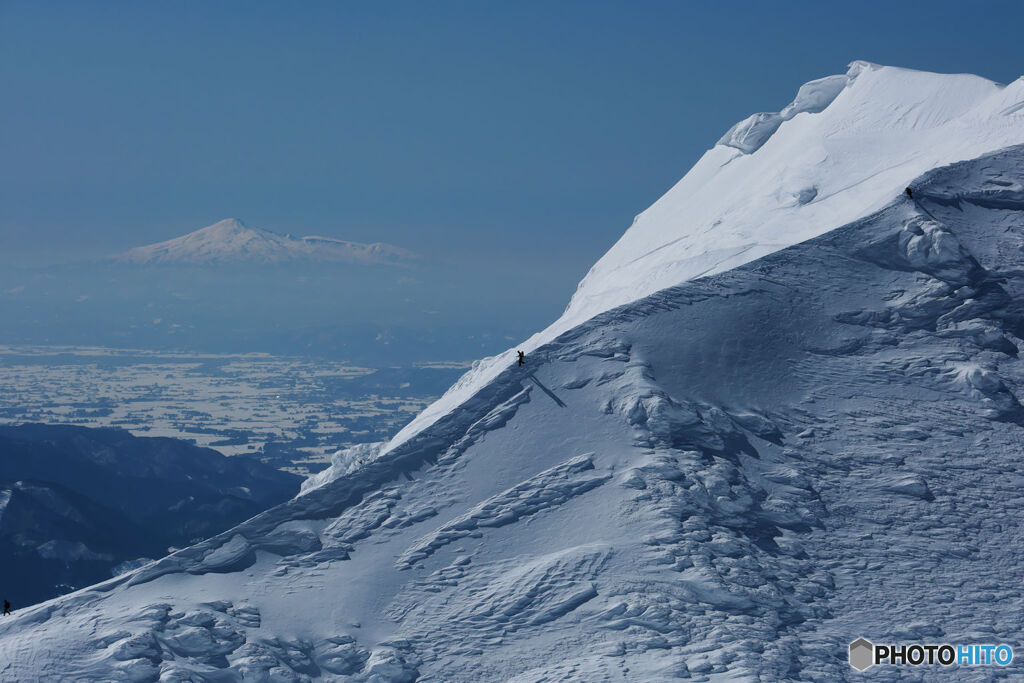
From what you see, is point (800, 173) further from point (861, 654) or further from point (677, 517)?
point (861, 654)

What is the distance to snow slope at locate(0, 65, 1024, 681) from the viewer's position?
3366cm

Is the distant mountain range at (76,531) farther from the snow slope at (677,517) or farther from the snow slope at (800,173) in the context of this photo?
the snow slope at (677,517)

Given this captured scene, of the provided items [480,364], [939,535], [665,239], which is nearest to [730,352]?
[939,535]

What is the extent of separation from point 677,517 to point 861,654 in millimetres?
8439

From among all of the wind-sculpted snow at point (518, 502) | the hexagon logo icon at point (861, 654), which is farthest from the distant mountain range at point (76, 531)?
the hexagon logo icon at point (861, 654)

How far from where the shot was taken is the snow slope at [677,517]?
33.7 m

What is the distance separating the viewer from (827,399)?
143 ft

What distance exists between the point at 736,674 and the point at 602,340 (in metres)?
19.9

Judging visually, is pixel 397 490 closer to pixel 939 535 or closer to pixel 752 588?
pixel 752 588
